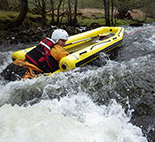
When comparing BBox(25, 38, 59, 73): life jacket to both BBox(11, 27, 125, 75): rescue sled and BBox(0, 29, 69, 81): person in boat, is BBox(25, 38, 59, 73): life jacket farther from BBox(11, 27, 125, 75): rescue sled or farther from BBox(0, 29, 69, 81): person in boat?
BBox(11, 27, 125, 75): rescue sled

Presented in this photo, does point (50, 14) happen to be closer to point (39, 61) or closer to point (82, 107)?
point (39, 61)

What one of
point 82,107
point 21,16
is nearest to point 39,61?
point 82,107

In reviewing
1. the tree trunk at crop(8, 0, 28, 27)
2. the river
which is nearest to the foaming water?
the river

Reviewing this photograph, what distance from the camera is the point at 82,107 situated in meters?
2.50

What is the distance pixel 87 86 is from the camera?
119 inches

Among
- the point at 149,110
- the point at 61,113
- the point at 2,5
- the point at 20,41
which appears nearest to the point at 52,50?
the point at 61,113

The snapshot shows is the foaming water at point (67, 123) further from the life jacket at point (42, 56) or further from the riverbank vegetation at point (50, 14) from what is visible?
the riverbank vegetation at point (50, 14)

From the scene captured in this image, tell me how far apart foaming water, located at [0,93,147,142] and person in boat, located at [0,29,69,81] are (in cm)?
72

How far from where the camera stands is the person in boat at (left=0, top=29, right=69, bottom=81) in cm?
300

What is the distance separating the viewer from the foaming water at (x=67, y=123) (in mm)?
1868

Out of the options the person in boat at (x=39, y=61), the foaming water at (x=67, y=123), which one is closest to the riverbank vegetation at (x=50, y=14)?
the person in boat at (x=39, y=61)

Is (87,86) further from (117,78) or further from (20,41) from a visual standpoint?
(20,41)

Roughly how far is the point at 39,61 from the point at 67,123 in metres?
1.54

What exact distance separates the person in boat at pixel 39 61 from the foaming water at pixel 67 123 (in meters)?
0.72
